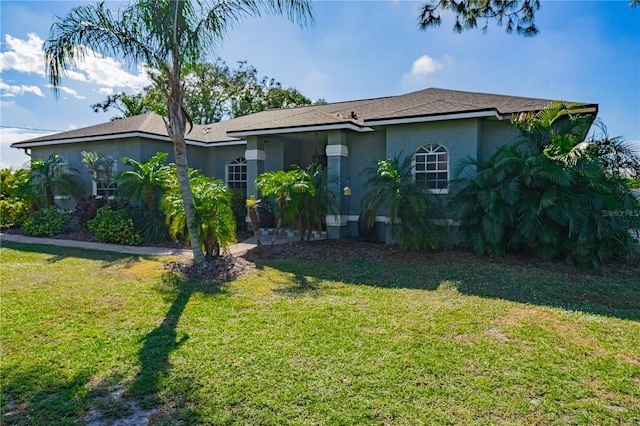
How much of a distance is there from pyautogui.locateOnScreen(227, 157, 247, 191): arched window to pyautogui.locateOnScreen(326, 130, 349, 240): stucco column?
5.52 m

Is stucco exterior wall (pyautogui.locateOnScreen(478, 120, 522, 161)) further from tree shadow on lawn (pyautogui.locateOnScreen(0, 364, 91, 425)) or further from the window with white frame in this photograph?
the window with white frame

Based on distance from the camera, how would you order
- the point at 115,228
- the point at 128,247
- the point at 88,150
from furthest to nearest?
the point at 88,150 → the point at 115,228 → the point at 128,247

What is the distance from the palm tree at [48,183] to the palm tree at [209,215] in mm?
9188

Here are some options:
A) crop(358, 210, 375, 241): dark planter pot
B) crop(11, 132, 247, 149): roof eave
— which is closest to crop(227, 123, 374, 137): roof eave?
crop(11, 132, 247, 149): roof eave

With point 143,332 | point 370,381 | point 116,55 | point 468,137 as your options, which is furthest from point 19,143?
point 370,381

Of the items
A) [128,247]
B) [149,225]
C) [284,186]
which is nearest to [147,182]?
[149,225]

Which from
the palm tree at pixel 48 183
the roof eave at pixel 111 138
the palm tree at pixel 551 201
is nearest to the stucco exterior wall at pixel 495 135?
the palm tree at pixel 551 201

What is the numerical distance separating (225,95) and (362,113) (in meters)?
24.0

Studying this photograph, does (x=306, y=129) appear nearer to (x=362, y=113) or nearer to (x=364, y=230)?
(x=362, y=113)

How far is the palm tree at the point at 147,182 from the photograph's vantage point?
1312 cm

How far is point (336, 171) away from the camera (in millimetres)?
13016

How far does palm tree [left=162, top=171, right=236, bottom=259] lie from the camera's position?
9.22m

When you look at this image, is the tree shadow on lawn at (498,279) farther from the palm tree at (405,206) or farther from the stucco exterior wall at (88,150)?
the stucco exterior wall at (88,150)

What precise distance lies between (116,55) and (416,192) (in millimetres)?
7447
